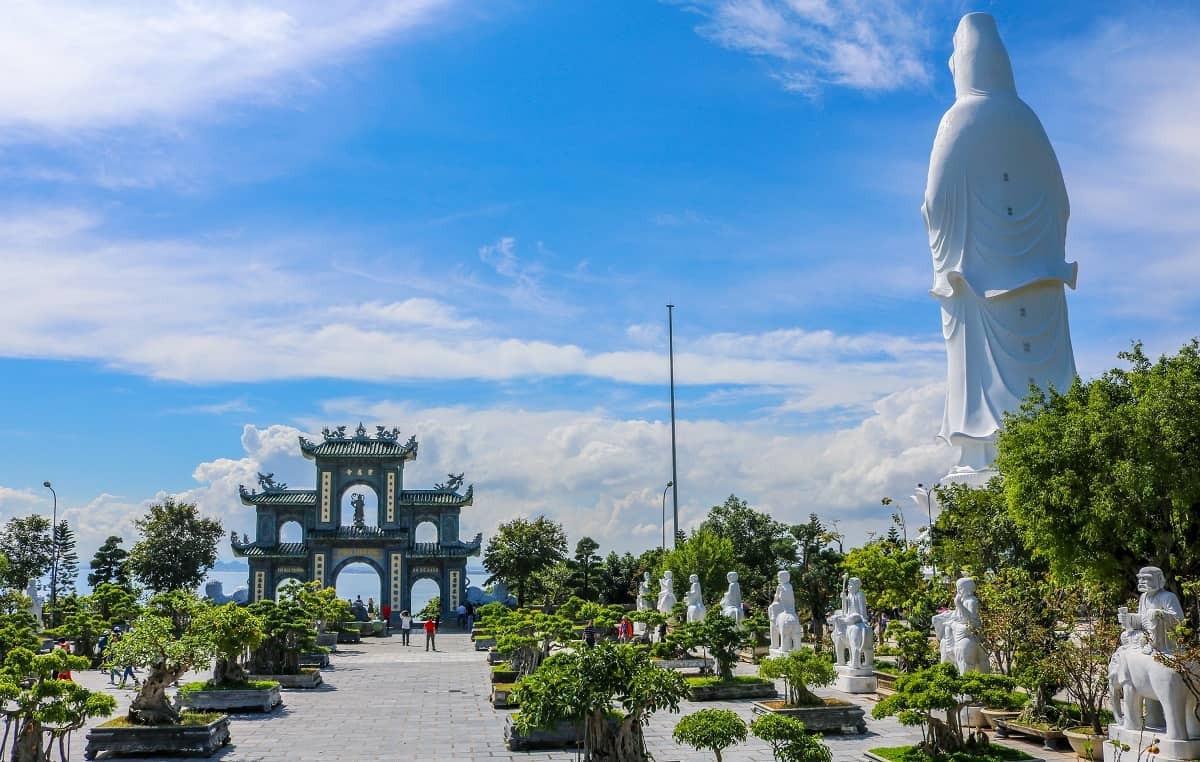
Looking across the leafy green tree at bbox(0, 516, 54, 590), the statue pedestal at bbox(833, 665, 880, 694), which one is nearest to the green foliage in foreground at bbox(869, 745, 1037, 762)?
the statue pedestal at bbox(833, 665, 880, 694)

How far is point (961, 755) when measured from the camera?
14578 millimetres

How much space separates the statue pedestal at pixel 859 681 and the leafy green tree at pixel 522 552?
32.7 meters

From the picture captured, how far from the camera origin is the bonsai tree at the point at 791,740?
38.5ft

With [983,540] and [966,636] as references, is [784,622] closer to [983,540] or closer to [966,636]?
[983,540]

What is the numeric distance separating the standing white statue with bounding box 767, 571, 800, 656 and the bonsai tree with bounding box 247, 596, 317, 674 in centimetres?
1175

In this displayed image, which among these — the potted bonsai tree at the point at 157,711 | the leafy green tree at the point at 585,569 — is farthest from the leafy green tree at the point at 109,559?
the potted bonsai tree at the point at 157,711

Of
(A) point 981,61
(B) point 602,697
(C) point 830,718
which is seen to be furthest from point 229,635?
(A) point 981,61

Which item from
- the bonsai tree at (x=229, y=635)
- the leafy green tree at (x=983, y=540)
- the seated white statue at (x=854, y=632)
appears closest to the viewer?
the bonsai tree at (x=229, y=635)

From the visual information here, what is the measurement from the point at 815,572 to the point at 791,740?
1225 inches

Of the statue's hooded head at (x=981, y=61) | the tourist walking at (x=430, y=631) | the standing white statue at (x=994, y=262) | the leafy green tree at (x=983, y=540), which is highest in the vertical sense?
the statue's hooded head at (x=981, y=61)

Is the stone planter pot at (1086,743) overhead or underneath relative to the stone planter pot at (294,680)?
overhead

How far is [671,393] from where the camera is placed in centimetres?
5134

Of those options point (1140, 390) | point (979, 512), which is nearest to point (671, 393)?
point (979, 512)

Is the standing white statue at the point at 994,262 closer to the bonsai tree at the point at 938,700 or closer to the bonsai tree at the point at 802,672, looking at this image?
the bonsai tree at the point at 802,672
